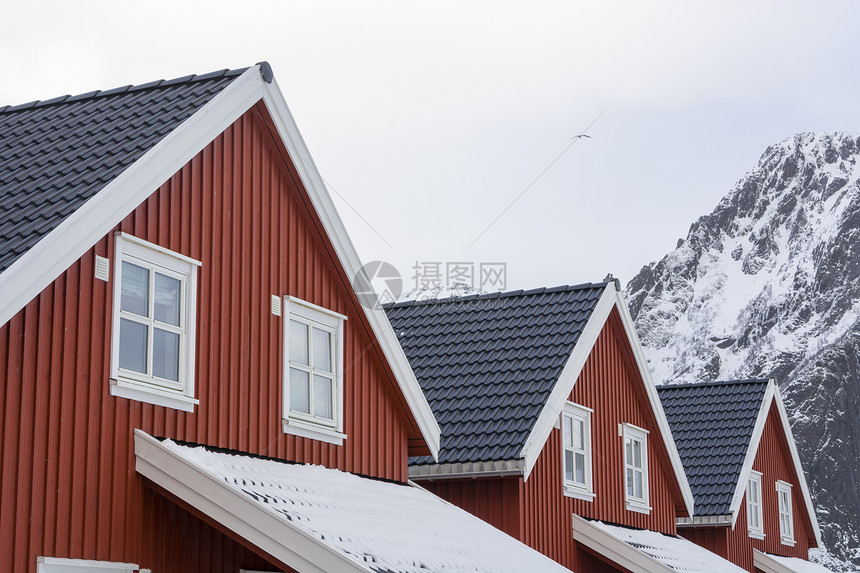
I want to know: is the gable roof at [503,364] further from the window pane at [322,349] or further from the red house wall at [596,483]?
the window pane at [322,349]

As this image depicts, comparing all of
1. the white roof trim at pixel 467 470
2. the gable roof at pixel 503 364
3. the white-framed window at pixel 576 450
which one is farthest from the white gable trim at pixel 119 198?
the white-framed window at pixel 576 450

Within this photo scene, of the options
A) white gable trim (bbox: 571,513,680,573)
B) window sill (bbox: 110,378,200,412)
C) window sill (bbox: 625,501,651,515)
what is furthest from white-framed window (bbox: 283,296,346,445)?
window sill (bbox: 625,501,651,515)

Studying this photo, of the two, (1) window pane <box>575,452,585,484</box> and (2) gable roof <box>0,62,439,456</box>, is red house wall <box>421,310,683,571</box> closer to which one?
(1) window pane <box>575,452,585,484</box>

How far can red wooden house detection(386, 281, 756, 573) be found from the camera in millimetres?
17281

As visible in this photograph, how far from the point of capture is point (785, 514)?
29.1m

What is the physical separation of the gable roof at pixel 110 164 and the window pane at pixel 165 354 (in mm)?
1347

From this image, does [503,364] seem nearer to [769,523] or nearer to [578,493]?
[578,493]

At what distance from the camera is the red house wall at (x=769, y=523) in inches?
979

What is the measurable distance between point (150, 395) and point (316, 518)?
6.39ft

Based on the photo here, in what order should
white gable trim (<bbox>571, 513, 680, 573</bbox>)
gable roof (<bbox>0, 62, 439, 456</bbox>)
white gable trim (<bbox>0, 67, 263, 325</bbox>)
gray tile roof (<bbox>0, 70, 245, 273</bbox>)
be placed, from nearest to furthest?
white gable trim (<bbox>0, 67, 263, 325</bbox>) < gable roof (<bbox>0, 62, 439, 456</bbox>) < gray tile roof (<bbox>0, 70, 245, 273</bbox>) < white gable trim (<bbox>571, 513, 680, 573</bbox>)

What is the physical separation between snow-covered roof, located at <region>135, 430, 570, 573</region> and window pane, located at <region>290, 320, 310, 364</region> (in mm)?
1271

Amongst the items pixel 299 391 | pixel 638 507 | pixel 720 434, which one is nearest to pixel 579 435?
pixel 638 507

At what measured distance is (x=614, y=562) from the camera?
18219 mm

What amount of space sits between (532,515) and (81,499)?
336 inches
